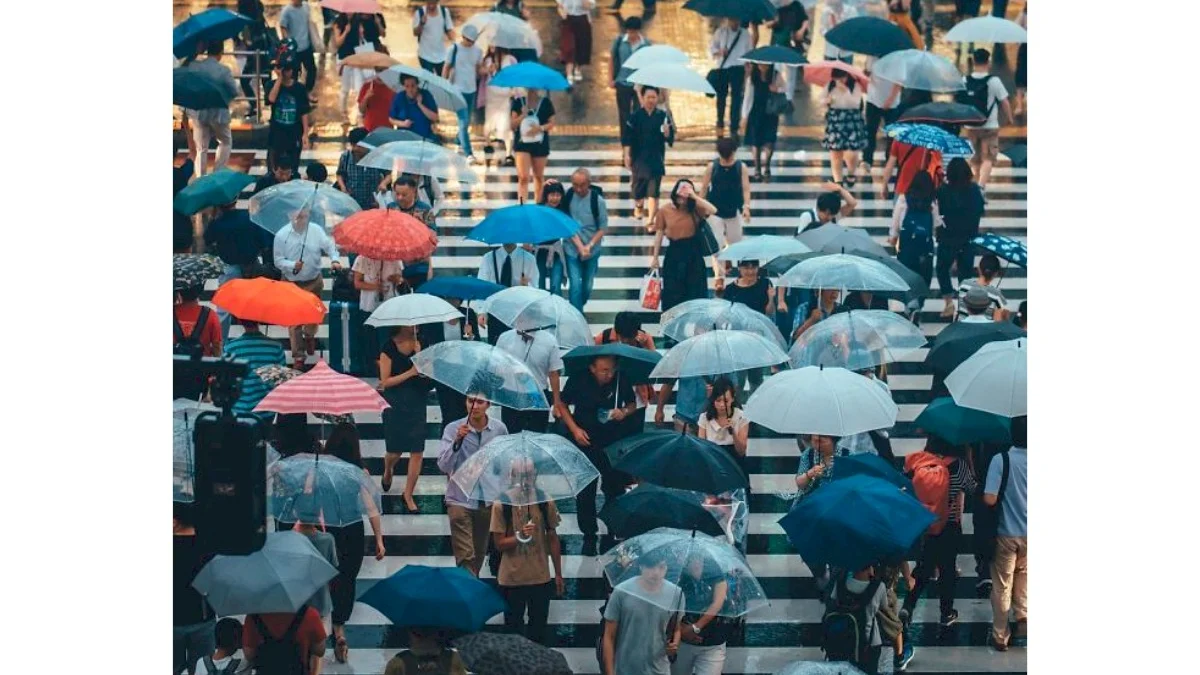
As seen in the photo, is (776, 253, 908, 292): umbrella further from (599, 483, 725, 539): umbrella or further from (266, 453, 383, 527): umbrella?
(266, 453, 383, 527): umbrella

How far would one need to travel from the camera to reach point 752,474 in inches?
577

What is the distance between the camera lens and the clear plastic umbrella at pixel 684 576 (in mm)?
10125

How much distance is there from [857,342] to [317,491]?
419 cm

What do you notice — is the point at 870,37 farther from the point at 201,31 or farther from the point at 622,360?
the point at 622,360

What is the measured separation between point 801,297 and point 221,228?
471 centimetres

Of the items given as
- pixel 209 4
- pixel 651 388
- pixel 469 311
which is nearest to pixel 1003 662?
pixel 651 388

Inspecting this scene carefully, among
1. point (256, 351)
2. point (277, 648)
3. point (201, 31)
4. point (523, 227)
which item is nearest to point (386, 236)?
point (523, 227)

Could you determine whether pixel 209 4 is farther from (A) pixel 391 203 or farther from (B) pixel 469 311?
(B) pixel 469 311

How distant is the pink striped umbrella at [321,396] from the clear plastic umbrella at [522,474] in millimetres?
1072

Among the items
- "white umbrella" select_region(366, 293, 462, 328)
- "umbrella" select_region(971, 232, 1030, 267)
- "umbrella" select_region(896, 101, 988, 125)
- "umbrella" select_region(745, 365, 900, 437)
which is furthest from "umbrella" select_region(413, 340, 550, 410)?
"umbrella" select_region(896, 101, 988, 125)

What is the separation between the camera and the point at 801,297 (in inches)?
590

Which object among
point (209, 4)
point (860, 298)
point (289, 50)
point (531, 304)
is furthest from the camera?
point (209, 4)

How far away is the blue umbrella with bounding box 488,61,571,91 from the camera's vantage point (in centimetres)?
1902

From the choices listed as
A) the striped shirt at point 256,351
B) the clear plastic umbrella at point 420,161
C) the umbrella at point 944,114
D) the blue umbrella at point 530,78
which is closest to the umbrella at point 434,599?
the striped shirt at point 256,351
